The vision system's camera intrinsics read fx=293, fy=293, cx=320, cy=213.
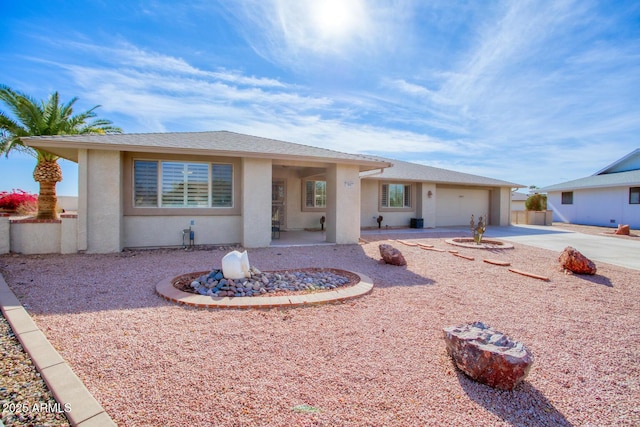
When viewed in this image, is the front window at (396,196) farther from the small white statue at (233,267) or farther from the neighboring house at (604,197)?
the neighboring house at (604,197)

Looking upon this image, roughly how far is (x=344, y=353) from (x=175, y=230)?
7535mm

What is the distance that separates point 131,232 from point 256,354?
7.50 metres

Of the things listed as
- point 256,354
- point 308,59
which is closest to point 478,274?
point 256,354

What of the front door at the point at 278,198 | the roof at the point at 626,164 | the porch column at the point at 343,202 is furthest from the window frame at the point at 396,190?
the roof at the point at 626,164

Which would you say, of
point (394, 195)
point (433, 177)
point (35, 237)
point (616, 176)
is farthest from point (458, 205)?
point (35, 237)

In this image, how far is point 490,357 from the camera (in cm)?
237

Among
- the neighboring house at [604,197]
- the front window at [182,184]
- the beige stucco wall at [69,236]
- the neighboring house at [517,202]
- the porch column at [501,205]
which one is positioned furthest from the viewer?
the neighboring house at [517,202]

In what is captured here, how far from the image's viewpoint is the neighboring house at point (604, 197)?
1833 cm

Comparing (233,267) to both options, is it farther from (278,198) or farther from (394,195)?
(394,195)

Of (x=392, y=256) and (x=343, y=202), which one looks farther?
(x=343, y=202)

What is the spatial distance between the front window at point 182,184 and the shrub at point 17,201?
1319 cm

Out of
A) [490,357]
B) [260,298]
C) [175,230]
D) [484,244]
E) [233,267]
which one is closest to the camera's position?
[490,357]

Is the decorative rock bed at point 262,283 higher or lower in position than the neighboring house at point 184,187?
lower

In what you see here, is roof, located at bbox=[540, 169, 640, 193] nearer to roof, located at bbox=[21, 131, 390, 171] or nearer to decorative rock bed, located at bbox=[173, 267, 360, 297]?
roof, located at bbox=[21, 131, 390, 171]
